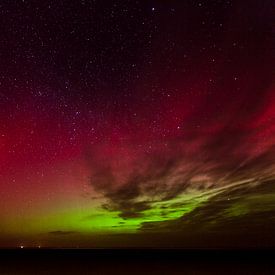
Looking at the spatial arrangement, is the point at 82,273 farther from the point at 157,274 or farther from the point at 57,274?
the point at 157,274

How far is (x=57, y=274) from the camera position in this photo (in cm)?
1716

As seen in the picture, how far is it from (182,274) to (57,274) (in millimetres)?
5933

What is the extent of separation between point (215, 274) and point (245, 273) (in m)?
1.46

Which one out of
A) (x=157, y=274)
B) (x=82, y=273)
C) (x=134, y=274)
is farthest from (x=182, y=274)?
(x=82, y=273)

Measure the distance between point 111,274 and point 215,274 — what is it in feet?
16.5

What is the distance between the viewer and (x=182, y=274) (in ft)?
59.2

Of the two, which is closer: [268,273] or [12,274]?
[12,274]

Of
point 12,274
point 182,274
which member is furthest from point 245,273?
point 12,274

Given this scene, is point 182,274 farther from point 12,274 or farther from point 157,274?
point 12,274

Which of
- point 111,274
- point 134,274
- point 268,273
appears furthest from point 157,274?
point 268,273

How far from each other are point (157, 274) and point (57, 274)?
15.4 ft

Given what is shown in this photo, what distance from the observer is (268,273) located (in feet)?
60.8

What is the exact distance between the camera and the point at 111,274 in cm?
1842

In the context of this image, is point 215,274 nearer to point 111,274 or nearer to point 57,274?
point 111,274
